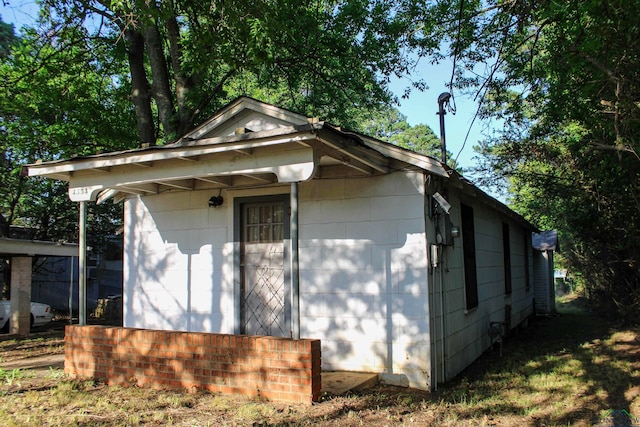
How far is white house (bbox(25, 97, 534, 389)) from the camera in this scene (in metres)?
6.25

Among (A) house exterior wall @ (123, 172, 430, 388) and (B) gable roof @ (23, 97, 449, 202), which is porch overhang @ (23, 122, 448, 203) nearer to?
(B) gable roof @ (23, 97, 449, 202)

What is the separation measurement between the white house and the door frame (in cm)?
2

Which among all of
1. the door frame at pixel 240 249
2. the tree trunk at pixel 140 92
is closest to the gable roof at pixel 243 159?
the door frame at pixel 240 249

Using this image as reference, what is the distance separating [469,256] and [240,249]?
12.5 feet

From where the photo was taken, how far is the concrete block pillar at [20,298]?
543 inches

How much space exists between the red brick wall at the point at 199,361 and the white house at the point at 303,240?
0.47m

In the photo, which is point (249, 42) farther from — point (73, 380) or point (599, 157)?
point (599, 157)

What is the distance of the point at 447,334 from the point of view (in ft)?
23.1

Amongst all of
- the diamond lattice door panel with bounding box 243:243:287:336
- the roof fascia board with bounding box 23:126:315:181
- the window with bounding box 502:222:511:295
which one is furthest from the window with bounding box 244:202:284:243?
the window with bounding box 502:222:511:295

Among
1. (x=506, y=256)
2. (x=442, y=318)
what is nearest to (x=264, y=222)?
(x=442, y=318)

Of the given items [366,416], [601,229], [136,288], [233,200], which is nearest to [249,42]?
[233,200]

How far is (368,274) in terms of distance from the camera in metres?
6.84

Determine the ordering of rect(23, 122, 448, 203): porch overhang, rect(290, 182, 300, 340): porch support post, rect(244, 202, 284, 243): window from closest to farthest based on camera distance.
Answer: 1. rect(290, 182, 300, 340): porch support post
2. rect(23, 122, 448, 203): porch overhang
3. rect(244, 202, 284, 243): window

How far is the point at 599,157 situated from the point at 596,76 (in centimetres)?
353
